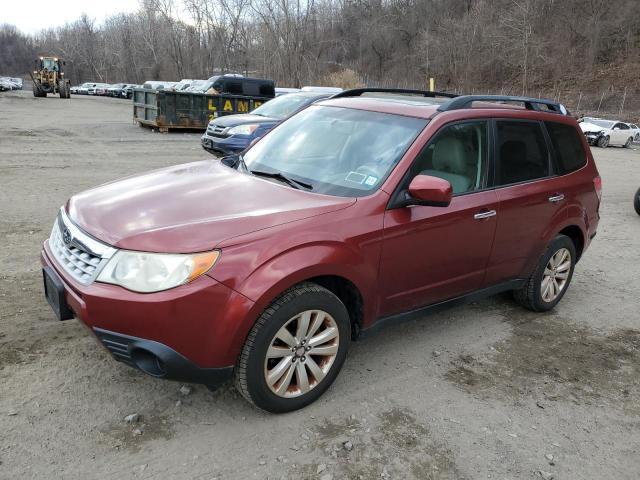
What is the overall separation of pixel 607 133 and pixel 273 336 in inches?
1089

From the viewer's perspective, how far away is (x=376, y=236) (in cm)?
328

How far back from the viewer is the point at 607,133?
26078 mm

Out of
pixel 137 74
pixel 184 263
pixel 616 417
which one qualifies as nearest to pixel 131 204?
pixel 184 263

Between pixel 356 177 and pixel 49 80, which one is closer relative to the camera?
pixel 356 177

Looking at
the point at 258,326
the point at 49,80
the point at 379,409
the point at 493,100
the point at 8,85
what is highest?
the point at 49,80

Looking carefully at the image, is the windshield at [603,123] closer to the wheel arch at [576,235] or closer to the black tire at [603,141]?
the black tire at [603,141]

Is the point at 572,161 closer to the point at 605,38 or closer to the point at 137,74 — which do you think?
the point at 605,38

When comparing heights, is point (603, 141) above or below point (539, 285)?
above

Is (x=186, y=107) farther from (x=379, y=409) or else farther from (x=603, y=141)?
(x=603, y=141)

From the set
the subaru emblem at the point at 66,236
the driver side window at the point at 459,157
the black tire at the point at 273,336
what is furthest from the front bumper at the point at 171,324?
the driver side window at the point at 459,157

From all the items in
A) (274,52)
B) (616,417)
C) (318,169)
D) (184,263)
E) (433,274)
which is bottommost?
(616,417)

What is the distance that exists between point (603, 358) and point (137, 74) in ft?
300

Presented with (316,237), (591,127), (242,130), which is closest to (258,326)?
(316,237)

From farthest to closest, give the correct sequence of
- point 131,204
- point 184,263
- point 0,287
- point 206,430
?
point 0,287, point 131,204, point 206,430, point 184,263
